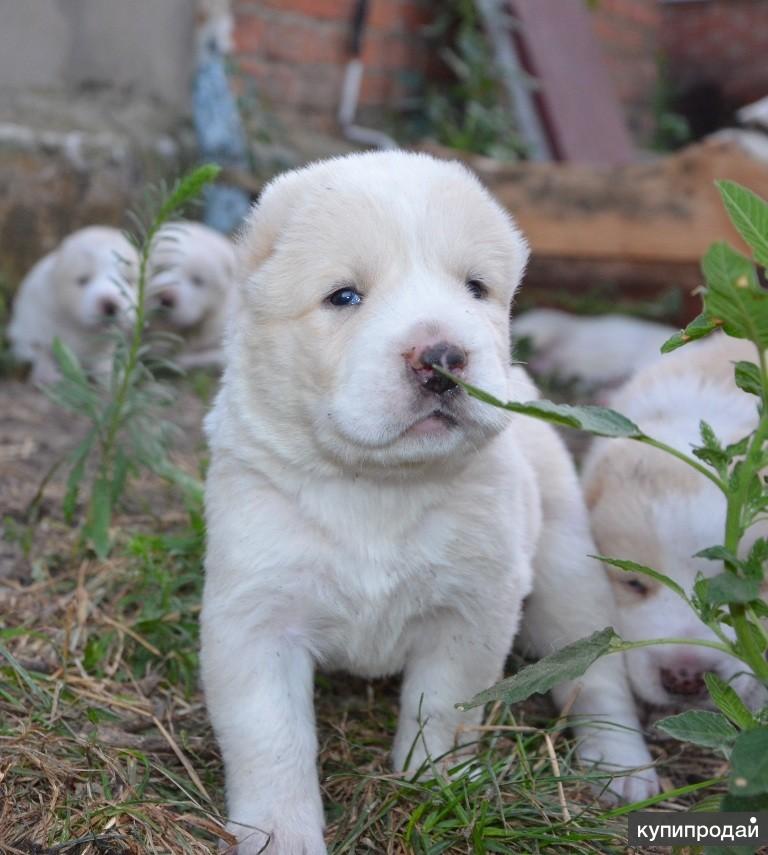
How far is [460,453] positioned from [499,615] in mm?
376

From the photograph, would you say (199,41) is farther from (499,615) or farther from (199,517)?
(499,615)

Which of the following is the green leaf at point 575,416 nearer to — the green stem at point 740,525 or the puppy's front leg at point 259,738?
the green stem at point 740,525

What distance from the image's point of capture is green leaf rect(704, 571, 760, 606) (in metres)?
1.42

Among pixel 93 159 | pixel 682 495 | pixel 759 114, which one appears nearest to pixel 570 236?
pixel 759 114

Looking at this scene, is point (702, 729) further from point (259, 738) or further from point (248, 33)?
point (248, 33)

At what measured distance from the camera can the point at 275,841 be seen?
6.22 feet

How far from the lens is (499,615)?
2117 millimetres

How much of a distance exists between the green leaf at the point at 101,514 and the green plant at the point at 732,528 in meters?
1.41

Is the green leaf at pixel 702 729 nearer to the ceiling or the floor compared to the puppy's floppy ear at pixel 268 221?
nearer to the floor

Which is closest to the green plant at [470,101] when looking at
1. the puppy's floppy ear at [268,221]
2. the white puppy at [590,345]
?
the white puppy at [590,345]

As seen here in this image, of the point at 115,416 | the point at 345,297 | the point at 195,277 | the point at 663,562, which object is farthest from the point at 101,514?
the point at 195,277

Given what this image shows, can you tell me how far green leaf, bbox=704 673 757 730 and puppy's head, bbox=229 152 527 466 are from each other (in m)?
0.56

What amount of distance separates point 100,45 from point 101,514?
146 inches

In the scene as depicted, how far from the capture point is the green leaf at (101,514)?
2.74 metres
